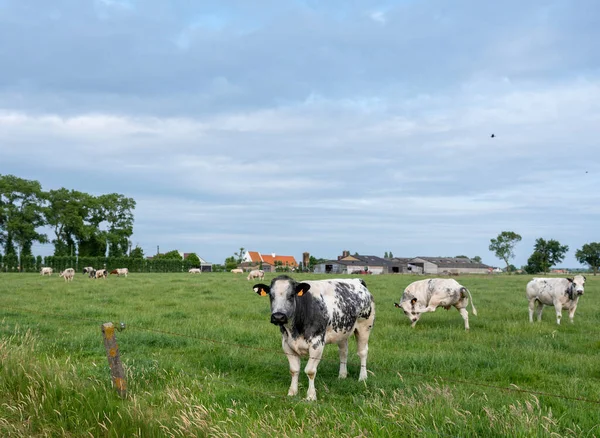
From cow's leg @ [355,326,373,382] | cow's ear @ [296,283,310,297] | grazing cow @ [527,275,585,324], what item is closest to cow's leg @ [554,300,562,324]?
grazing cow @ [527,275,585,324]

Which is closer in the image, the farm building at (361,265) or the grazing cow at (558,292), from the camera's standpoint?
the grazing cow at (558,292)

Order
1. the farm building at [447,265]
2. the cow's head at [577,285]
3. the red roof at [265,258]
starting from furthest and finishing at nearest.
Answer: the red roof at [265,258] < the farm building at [447,265] < the cow's head at [577,285]

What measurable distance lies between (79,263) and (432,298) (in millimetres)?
67710

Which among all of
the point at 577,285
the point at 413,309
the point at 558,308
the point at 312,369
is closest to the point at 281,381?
the point at 312,369

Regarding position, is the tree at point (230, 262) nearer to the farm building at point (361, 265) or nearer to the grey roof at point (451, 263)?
the farm building at point (361, 265)

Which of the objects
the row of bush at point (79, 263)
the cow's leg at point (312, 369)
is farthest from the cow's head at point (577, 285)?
the row of bush at point (79, 263)

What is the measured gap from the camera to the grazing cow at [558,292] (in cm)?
1638

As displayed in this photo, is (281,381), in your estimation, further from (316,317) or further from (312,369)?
(316,317)

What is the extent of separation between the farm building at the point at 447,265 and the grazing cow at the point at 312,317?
122 meters

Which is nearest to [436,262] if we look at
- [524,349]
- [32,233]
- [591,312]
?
[32,233]

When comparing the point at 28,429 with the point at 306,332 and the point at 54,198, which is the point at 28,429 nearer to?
the point at 306,332

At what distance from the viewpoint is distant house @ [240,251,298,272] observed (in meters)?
129

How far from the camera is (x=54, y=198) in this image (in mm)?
81312

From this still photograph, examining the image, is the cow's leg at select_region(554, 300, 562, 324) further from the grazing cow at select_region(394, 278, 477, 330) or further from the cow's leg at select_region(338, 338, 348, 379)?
the cow's leg at select_region(338, 338, 348, 379)
